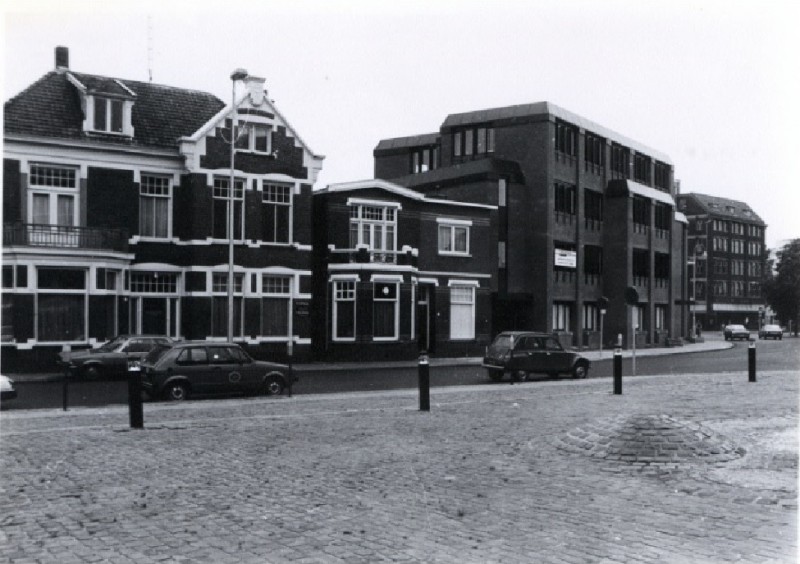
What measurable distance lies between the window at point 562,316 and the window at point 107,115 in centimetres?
2933

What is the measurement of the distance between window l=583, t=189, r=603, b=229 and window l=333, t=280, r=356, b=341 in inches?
913

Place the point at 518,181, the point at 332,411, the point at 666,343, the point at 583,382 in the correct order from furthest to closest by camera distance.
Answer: the point at 666,343, the point at 518,181, the point at 583,382, the point at 332,411

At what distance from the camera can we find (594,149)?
55969mm

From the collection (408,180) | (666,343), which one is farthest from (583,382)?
(666,343)

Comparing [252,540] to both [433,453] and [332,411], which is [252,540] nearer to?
[433,453]

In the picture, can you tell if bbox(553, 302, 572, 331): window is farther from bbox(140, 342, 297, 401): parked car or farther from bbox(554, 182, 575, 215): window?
bbox(140, 342, 297, 401): parked car

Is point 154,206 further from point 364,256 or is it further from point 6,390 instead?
point 6,390

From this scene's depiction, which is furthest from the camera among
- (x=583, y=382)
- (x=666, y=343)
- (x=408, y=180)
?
(x=666, y=343)

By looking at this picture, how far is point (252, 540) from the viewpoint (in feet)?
22.3

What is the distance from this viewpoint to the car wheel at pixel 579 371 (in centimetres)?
2844

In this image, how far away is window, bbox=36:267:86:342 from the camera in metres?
29.1

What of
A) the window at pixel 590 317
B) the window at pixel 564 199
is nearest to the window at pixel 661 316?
the window at pixel 590 317

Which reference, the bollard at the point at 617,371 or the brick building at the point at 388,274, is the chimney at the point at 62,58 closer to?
the brick building at the point at 388,274

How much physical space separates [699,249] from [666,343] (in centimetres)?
5422
